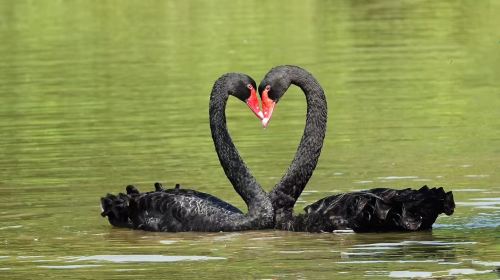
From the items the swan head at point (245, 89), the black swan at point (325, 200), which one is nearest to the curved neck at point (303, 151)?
the black swan at point (325, 200)

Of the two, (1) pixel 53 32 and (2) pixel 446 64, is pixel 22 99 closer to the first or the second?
(2) pixel 446 64

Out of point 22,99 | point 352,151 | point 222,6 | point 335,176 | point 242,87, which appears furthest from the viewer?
point 222,6

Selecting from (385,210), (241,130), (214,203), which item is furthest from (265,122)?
(241,130)

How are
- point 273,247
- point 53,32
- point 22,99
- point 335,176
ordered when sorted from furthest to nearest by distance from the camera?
point 53,32
point 22,99
point 335,176
point 273,247

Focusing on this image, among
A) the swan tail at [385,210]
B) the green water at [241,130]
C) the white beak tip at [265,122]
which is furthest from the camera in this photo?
the white beak tip at [265,122]

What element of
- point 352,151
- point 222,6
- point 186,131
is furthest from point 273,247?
point 222,6

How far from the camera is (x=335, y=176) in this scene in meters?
13.3

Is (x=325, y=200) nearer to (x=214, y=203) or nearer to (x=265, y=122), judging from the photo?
(x=265, y=122)

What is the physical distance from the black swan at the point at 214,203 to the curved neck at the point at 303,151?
0.41ft

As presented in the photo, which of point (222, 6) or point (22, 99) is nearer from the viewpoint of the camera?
point (22, 99)

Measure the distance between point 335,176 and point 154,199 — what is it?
237cm

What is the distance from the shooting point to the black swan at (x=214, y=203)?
1121 centimetres

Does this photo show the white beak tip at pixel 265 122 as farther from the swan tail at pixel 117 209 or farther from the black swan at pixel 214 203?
the swan tail at pixel 117 209

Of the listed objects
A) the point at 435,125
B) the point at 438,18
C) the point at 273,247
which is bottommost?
the point at 273,247
